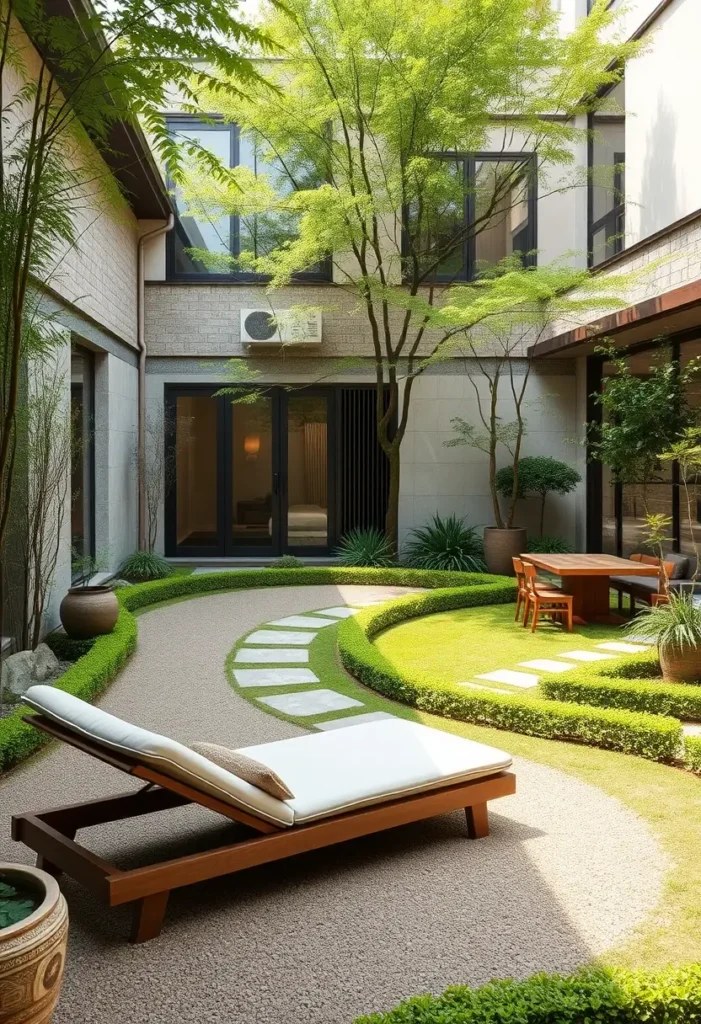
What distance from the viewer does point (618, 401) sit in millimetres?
9961

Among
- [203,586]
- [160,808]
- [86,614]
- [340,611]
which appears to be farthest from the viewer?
[203,586]

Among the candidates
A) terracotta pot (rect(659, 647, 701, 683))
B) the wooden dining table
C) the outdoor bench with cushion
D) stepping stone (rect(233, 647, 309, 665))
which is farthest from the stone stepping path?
the outdoor bench with cushion

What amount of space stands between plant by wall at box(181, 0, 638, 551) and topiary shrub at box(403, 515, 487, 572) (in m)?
0.55

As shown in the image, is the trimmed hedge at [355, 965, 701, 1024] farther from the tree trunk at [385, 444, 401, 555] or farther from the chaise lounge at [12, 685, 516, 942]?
the tree trunk at [385, 444, 401, 555]

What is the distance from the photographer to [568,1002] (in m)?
2.53

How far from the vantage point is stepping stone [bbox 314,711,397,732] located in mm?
5648

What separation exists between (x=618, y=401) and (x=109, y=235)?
6.16 metres

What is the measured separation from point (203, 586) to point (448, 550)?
11.5 feet

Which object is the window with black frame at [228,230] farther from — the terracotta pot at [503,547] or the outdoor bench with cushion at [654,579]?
the outdoor bench with cushion at [654,579]

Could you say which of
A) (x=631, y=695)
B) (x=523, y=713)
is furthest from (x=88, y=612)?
(x=631, y=695)

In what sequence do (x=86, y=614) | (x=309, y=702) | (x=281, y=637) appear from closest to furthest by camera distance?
(x=309, y=702) → (x=86, y=614) → (x=281, y=637)

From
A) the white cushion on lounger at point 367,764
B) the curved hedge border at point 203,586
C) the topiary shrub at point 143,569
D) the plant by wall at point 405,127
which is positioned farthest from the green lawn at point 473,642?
the topiary shrub at point 143,569

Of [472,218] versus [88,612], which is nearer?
[88,612]

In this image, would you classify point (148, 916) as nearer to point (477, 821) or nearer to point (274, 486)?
point (477, 821)
